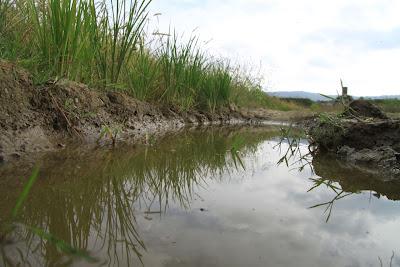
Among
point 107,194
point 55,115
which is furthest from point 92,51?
point 107,194

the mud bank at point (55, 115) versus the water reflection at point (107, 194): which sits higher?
the mud bank at point (55, 115)

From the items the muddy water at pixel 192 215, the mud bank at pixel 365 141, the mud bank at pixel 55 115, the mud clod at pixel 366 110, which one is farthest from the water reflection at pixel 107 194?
the mud clod at pixel 366 110

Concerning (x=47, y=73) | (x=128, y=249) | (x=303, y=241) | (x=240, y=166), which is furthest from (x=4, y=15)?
(x=303, y=241)

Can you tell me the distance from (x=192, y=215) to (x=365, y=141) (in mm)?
2311

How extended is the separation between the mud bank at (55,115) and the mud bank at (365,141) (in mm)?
1789

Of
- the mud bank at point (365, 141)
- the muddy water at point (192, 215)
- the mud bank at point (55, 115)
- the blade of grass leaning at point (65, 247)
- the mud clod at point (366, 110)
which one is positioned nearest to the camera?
the blade of grass leaning at point (65, 247)

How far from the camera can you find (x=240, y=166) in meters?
2.53

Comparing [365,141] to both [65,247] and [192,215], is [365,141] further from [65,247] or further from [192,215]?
[65,247]

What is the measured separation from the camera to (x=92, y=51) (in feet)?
10.8

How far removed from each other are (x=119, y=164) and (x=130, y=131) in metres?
1.67

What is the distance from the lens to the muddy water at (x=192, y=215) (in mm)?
1004

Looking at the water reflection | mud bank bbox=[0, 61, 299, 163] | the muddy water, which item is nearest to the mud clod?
the muddy water

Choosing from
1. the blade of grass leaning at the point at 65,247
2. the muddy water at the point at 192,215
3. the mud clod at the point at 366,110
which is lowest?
the muddy water at the point at 192,215

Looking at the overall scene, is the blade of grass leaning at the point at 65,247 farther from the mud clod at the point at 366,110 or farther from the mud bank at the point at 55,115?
the mud clod at the point at 366,110
